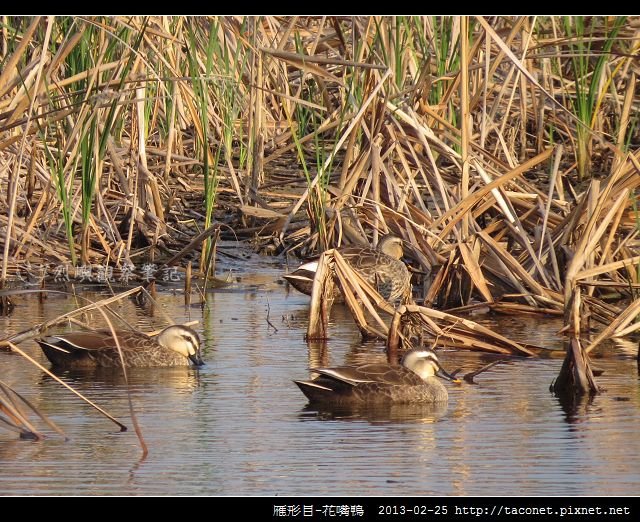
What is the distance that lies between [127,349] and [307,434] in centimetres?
246

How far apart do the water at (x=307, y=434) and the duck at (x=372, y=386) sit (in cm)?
12

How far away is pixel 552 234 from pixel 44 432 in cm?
524

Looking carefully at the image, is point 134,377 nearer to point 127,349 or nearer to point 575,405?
point 127,349

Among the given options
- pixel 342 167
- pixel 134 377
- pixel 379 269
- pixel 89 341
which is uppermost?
pixel 342 167

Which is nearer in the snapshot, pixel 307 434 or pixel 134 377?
pixel 307 434

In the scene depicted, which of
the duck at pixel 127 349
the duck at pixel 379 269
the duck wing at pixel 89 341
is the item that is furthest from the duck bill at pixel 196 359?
the duck at pixel 379 269

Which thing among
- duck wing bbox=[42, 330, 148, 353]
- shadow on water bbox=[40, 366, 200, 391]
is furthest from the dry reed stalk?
duck wing bbox=[42, 330, 148, 353]

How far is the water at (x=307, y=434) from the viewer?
6.21 meters

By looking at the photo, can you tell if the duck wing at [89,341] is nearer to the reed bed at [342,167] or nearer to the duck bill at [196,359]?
the duck bill at [196,359]

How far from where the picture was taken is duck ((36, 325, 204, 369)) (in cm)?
922

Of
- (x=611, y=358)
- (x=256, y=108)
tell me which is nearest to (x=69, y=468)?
(x=611, y=358)

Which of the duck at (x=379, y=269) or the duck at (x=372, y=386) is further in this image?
the duck at (x=379, y=269)

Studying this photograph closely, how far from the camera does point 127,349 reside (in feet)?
30.7

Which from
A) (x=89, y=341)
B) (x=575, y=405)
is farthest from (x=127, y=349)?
(x=575, y=405)
